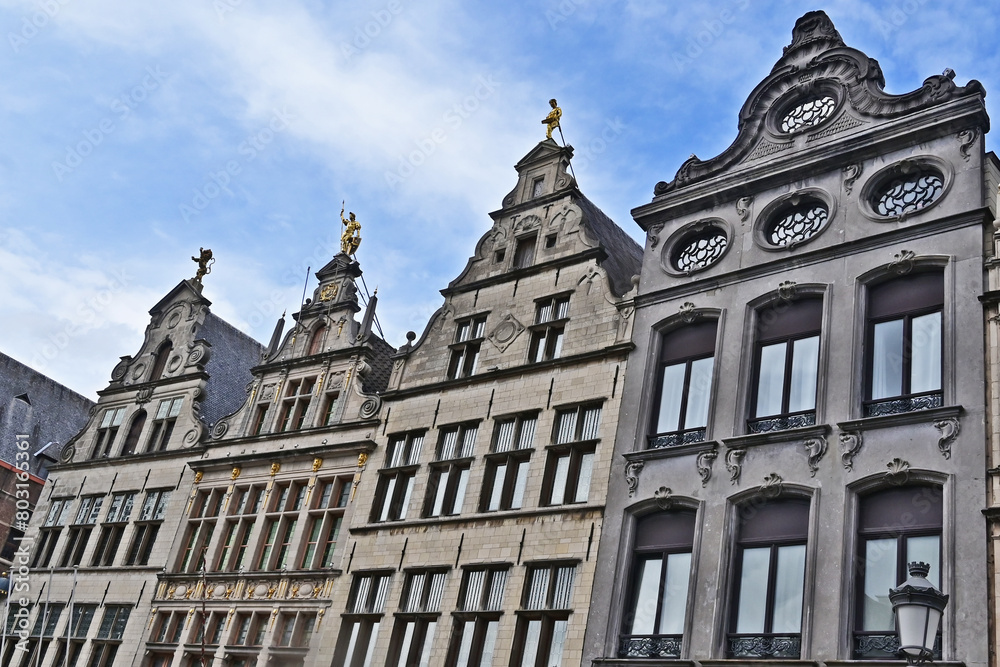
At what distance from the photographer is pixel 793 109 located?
22969 millimetres

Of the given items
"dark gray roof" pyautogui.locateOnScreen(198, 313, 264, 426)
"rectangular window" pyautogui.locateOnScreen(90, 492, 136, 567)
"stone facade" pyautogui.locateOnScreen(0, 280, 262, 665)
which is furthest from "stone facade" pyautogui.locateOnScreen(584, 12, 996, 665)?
"rectangular window" pyautogui.locateOnScreen(90, 492, 136, 567)

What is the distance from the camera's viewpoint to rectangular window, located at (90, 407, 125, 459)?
33.7m

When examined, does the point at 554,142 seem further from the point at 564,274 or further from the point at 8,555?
the point at 8,555

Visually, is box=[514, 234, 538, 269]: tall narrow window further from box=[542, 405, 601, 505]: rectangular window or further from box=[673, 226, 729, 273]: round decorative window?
box=[542, 405, 601, 505]: rectangular window

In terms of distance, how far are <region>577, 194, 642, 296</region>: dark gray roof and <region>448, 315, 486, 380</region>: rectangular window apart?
3.36 m

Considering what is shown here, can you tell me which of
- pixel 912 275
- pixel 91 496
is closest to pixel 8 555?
pixel 91 496

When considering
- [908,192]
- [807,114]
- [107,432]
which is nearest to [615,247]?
[807,114]

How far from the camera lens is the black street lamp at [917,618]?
1086cm

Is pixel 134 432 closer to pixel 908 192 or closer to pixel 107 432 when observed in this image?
pixel 107 432

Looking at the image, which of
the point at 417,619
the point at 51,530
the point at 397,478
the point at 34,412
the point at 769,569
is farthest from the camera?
the point at 34,412

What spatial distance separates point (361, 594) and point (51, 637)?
452 inches

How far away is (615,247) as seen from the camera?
87.7 feet

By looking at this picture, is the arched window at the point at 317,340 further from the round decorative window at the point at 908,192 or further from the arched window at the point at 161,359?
the round decorative window at the point at 908,192

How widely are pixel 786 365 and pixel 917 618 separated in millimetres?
9221
